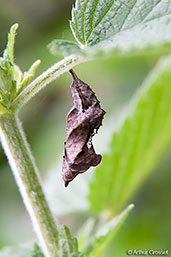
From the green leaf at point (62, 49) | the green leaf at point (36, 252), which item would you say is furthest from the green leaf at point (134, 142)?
the green leaf at point (62, 49)

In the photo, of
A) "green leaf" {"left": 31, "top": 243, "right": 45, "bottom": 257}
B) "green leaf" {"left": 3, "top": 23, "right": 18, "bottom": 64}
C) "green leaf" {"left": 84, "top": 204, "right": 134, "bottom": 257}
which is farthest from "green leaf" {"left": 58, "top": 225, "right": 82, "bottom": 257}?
"green leaf" {"left": 3, "top": 23, "right": 18, "bottom": 64}

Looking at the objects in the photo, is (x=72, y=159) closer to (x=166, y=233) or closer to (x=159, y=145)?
(x=159, y=145)

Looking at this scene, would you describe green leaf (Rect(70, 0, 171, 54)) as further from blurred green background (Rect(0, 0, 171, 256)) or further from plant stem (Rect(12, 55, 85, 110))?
blurred green background (Rect(0, 0, 171, 256))

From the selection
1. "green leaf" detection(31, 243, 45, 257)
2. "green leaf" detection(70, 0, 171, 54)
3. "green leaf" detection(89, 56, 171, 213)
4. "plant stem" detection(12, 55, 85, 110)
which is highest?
"green leaf" detection(89, 56, 171, 213)

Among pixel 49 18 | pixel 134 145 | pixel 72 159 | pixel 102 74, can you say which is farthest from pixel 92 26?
pixel 49 18

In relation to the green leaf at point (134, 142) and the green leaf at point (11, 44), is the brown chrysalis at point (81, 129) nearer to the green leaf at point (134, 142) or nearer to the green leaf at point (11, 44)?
the green leaf at point (11, 44)
